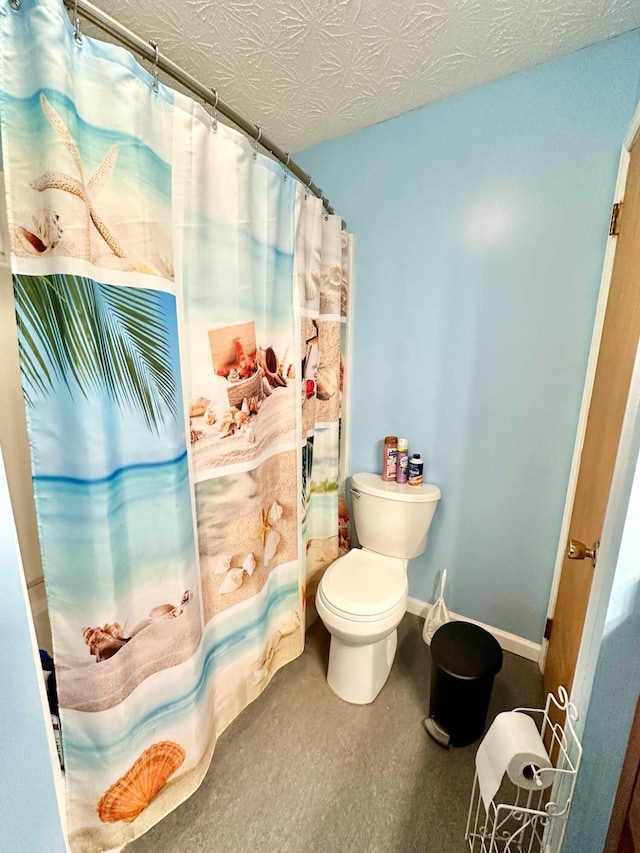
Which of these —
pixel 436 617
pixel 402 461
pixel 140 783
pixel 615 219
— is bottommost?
pixel 436 617

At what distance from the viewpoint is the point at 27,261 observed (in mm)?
667

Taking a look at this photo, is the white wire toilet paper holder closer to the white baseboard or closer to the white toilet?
the white baseboard

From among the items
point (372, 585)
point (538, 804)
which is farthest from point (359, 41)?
point (538, 804)

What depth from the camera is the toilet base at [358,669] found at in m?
1.37

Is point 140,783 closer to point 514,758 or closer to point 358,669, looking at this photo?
point 358,669

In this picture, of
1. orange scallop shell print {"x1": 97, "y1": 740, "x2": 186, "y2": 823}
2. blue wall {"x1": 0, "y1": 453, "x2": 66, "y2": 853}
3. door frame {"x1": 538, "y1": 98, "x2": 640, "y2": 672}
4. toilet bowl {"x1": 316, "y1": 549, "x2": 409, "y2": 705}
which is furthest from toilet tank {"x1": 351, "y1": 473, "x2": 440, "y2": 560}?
blue wall {"x1": 0, "y1": 453, "x2": 66, "y2": 853}

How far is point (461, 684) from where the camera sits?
1181 mm

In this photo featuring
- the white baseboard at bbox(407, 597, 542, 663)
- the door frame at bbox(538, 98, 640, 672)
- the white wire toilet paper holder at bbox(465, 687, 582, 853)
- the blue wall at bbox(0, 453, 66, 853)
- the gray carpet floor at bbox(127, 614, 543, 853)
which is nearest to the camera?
Result: the blue wall at bbox(0, 453, 66, 853)

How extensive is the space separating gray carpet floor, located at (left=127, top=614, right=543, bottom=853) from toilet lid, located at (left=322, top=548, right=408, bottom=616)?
437 mm

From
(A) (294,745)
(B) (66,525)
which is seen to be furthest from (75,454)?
(A) (294,745)

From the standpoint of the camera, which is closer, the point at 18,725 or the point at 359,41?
the point at 18,725

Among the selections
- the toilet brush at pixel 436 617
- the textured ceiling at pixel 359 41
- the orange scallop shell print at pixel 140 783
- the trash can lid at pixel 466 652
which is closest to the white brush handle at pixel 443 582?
the toilet brush at pixel 436 617

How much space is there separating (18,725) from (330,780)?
999 millimetres

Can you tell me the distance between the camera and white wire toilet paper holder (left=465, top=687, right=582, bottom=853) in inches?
31.9
